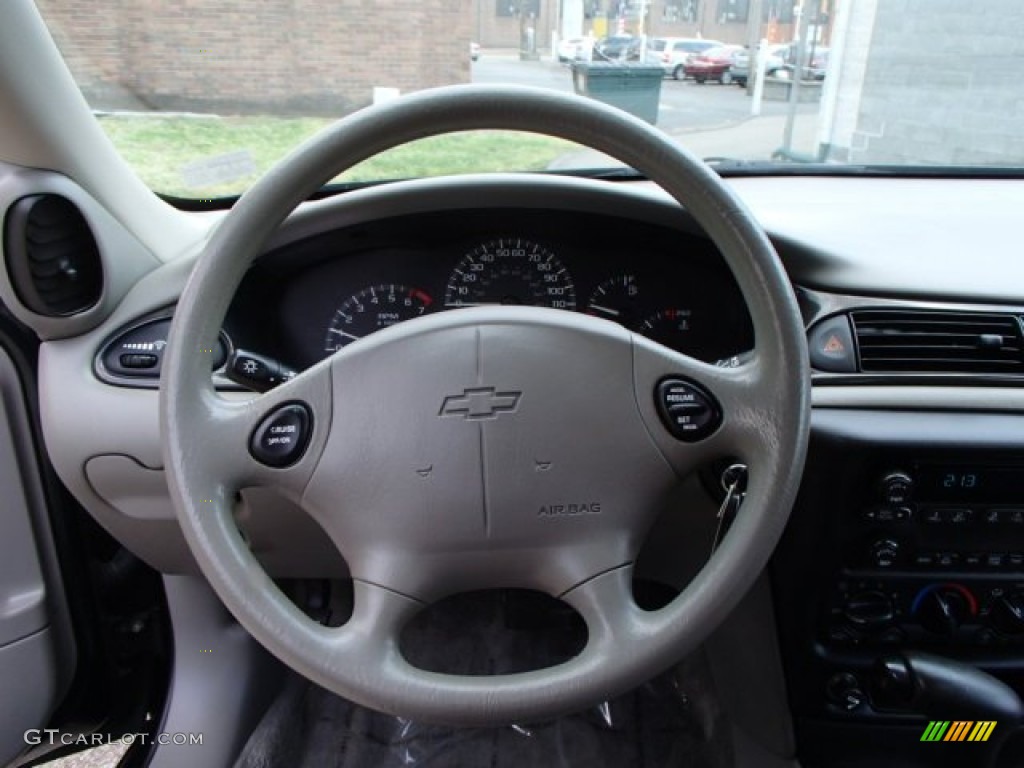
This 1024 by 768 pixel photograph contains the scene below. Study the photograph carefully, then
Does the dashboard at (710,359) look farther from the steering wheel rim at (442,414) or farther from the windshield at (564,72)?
the steering wheel rim at (442,414)

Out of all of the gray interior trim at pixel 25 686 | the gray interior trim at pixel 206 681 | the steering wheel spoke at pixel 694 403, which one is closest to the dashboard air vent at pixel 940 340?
the steering wheel spoke at pixel 694 403

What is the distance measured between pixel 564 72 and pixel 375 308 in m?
0.50

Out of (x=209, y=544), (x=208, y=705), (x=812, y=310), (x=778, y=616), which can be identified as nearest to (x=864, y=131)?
(x=812, y=310)

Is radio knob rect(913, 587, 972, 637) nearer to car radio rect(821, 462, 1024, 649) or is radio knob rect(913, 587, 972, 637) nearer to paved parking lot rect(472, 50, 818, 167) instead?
car radio rect(821, 462, 1024, 649)

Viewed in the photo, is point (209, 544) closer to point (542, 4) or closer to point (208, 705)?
point (208, 705)

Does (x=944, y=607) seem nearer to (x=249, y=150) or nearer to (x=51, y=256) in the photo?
(x=249, y=150)

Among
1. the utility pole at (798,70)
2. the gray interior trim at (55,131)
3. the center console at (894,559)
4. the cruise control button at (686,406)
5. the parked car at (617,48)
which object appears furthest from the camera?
the utility pole at (798,70)

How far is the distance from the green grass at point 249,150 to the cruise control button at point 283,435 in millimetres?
588

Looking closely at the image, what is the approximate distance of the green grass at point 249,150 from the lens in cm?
149

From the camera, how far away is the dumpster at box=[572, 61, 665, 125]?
1547 millimetres

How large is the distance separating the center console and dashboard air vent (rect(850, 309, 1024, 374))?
0.32 ft

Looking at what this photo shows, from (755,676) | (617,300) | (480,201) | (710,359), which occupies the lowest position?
(755,676)

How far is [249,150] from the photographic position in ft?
5.13

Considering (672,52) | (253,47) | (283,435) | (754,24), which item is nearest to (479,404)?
(283,435)
